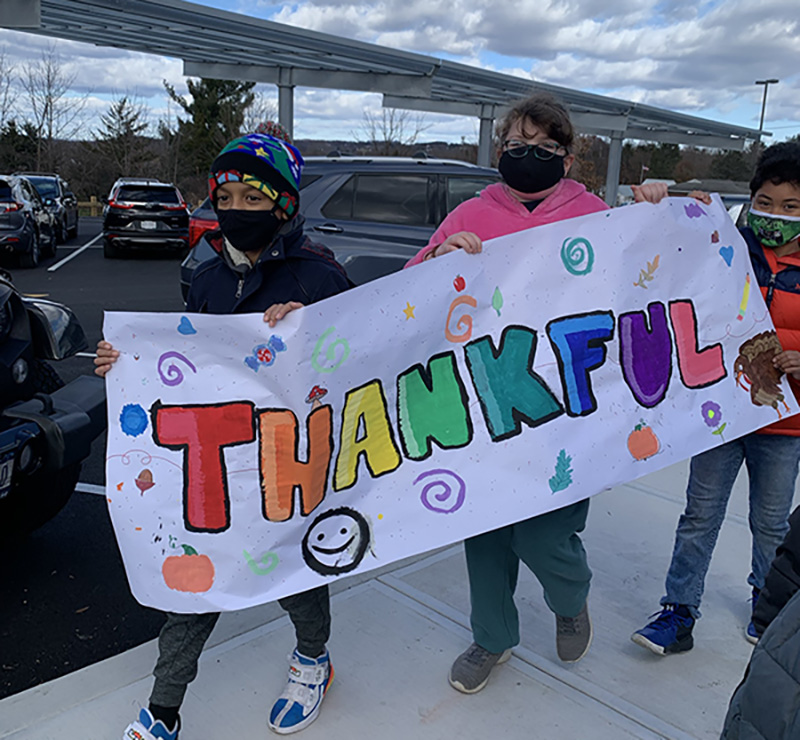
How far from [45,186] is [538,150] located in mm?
20296

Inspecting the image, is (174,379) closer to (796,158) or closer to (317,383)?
(317,383)

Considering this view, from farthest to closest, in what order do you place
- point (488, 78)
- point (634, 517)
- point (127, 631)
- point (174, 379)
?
point (488, 78) → point (634, 517) → point (127, 631) → point (174, 379)

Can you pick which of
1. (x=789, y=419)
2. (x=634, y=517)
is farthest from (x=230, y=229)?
(x=634, y=517)

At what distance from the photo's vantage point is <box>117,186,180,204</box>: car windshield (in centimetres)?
1758

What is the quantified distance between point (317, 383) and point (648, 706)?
1.57 metres

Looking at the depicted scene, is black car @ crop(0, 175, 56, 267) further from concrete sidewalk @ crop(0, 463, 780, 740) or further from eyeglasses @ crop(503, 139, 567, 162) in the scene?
eyeglasses @ crop(503, 139, 567, 162)

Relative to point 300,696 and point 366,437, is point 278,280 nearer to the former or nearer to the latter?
point 366,437

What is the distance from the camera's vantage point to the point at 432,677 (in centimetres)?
280

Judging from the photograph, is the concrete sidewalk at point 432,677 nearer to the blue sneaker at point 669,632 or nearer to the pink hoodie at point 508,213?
the blue sneaker at point 669,632

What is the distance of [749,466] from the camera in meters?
2.92

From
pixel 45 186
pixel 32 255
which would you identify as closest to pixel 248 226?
pixel 32 255

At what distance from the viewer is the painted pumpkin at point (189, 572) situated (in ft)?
7.40

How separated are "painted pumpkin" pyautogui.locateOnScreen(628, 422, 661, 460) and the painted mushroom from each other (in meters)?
1.07

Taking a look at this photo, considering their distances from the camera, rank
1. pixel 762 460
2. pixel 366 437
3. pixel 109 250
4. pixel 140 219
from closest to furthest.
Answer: pixel 366 437, pixel 762 460, pixel 140 219, pixel 109 250
